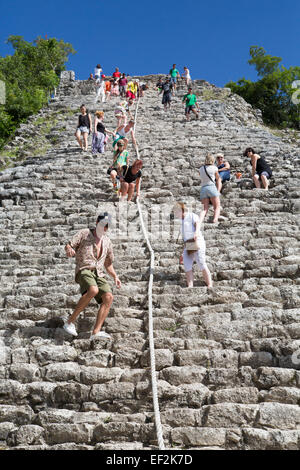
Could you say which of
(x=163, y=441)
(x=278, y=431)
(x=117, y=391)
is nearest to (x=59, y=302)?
(x=117, y=391)

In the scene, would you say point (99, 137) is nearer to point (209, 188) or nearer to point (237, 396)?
point (209, 188)

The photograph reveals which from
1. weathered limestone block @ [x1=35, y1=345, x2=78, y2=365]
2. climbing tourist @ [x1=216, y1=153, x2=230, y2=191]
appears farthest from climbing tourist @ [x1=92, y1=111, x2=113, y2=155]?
weathered limestone block @ [x1=35, y1=345, x2=78, y2=365]

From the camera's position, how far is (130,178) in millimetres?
8867

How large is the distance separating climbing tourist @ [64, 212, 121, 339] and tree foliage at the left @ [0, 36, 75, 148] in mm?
17332

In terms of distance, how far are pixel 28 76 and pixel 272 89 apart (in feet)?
60.6

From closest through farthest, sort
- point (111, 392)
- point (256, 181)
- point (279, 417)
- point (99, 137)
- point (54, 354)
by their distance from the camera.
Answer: point (279, 417), point (111, 392), point (54, 354), point (256, 181), point (99, 137)

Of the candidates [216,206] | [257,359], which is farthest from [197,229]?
[257,359]

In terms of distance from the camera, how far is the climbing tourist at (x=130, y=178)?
8773mm

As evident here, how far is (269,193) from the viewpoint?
347 inches

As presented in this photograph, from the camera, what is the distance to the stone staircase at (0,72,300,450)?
→ 3.71 metres

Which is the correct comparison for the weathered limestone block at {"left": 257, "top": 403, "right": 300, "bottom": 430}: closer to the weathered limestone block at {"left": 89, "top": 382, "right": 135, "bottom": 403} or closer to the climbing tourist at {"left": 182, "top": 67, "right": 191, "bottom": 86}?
the weathered limestone block at {"left": 89, "top": 382, "right": 135, "bottom": 403}

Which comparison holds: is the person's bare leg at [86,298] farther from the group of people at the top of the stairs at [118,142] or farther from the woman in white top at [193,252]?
the group of people at the top of the stairs at [118,142]

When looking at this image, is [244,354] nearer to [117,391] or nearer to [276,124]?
[117,391]

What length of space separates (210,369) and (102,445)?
1.32 meters
